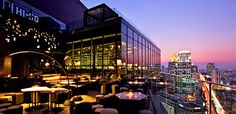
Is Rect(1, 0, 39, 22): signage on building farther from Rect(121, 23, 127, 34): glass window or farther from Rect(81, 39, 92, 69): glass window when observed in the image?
Rect(121, 23, 127, 34): glass window

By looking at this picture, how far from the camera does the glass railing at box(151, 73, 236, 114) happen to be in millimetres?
3031

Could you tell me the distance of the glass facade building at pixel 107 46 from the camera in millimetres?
16750

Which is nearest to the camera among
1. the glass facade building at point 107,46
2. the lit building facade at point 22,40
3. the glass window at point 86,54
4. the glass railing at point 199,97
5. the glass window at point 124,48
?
the glass railing at point 199,97

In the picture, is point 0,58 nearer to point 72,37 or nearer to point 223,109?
point 72,37

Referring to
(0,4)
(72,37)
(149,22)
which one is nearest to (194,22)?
(149,22)

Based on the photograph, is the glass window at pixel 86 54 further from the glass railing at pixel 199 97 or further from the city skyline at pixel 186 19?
the glass railing at pixel 199 97

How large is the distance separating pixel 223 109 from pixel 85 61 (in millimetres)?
18506

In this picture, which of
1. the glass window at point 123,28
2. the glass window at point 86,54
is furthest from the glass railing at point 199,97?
the glass window at point 86,54

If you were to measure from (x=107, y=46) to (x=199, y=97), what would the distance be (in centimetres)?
1392

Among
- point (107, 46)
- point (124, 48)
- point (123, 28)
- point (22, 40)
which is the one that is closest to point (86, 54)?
point (107, 46)

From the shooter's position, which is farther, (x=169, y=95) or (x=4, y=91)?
(x=4, y=91)

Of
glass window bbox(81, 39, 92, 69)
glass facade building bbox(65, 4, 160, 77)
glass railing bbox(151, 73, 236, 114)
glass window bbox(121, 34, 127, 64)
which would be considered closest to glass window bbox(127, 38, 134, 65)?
A: glass facade building bbox(65, 4, 160, 77)

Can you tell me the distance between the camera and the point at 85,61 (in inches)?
816

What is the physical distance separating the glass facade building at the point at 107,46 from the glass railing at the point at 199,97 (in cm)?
776
